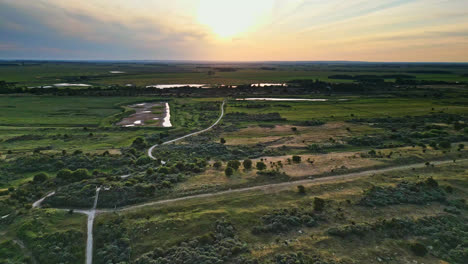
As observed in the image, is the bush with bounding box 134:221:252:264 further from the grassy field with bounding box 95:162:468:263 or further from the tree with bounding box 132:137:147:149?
the tree with bounding box 132:137:147:149

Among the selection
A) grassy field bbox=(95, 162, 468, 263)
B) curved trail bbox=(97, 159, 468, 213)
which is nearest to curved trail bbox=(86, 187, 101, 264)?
curved trail bbox=(97, 159, 468, 213)

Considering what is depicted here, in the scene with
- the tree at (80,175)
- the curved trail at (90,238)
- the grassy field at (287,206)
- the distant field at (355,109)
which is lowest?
the curved trail at (90,238)

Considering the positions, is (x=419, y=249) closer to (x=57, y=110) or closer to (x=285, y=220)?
(x=285, y=220)

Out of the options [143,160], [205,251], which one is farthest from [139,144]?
[205,251]

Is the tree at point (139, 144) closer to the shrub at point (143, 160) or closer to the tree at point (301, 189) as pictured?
the shrub at point (143, 160)

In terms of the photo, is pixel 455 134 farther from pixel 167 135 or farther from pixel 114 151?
pixel 114 151

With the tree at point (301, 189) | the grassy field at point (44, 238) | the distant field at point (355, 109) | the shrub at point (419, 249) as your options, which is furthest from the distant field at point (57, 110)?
the shrub at point (419, 249)

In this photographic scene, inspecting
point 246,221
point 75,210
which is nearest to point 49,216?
point 75,210

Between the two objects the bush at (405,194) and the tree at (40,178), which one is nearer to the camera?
the bush at (405,194)
